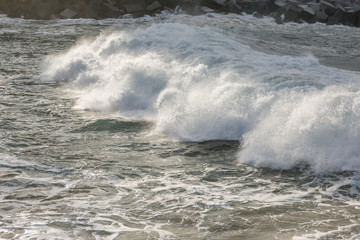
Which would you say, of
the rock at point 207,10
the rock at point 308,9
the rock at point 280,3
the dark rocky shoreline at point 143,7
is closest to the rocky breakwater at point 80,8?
the dark rocky shoreline at point 143,7

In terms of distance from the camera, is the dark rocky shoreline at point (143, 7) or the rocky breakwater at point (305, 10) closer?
the rocky breakwater at point (305, 10)

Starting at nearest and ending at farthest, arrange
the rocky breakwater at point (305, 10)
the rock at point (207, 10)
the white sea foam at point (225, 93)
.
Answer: the white sea foam at point (225, 93) → the rocky breakwater at point (305, 10) → the rock at point (207, 10)

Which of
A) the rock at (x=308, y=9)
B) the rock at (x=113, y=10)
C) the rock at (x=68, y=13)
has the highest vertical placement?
the rock at (x=308, y=9)

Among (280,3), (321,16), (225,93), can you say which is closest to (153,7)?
(280,3)

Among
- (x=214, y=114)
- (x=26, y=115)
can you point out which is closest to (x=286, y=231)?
(x=214, y=114)

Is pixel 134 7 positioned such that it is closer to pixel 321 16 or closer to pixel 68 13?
pixel 68 13

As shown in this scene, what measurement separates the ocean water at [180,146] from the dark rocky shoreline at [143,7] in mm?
15186

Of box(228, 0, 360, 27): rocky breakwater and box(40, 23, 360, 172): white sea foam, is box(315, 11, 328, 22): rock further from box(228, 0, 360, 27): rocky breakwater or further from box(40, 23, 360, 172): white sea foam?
box(40, 23, 360, 172): white sea foam

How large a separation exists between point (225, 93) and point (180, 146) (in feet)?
5.49

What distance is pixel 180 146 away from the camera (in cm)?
880

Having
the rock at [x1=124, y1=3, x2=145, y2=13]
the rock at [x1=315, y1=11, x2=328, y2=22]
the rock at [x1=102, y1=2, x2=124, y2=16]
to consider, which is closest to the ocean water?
the rock at [x1=315, y1=11, x2=328, y2=22]

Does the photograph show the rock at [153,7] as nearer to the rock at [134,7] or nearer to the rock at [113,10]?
the rock at [134,7]

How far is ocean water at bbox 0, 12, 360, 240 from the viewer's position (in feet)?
19.8

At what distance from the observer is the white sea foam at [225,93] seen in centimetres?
811
